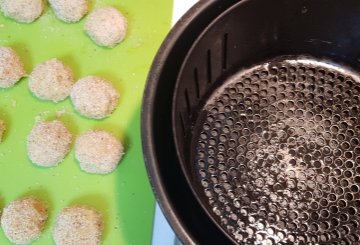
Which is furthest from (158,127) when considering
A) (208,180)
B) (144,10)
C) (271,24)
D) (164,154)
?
(144,10)

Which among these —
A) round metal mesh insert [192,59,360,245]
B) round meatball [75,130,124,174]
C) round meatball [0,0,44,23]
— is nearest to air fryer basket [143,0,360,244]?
round metal mesh insert [192,59,360,245]

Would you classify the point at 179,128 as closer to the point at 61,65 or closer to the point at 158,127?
the point at 158,127

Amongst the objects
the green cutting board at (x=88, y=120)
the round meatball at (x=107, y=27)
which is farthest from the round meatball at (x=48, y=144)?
the round meatball at (x=107, y=27)

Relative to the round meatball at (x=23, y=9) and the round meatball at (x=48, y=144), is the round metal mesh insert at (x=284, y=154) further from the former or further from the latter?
the round meatball at (x=23, y=9)

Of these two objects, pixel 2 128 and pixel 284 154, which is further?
pixel 2 128

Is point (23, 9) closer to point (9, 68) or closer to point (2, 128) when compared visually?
point (9, 68)

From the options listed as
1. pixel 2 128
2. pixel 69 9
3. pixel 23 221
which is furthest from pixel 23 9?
pixel 23 221
